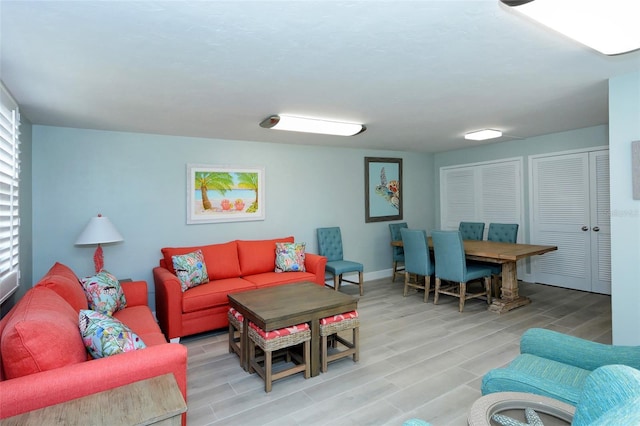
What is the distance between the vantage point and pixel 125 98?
2.76m

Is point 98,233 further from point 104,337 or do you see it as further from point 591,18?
point 591,18

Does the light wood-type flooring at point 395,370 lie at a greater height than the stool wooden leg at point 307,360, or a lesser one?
lesser

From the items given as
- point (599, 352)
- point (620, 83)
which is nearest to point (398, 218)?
point (620, 83)

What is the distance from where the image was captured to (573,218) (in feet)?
16.1

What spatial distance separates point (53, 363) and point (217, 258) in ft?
8.63

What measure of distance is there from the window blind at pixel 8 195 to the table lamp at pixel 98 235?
2.41ft

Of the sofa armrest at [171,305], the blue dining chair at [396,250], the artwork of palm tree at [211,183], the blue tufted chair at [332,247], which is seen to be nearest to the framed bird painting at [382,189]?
the blue dining chair at [396,250]

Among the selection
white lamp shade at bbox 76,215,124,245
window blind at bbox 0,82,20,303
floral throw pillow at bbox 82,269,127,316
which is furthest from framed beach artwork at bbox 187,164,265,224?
window blind at bbox 0,82,20,303

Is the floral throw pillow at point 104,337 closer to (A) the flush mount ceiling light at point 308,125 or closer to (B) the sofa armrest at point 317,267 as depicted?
(A) the flush mount ceiling light at point 308,125

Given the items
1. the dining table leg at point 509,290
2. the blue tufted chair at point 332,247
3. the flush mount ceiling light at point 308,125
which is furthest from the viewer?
the blue tufted chair at point 332,247

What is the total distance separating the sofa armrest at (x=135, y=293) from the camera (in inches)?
129

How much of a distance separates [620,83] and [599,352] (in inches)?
80.8

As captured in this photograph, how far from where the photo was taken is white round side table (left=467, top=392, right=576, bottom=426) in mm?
1283

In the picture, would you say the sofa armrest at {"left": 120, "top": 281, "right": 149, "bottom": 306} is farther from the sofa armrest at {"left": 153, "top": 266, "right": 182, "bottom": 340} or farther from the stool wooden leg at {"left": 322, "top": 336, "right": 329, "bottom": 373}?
the stool wooden leg at {"left": 322, "top": 336, "right": 329, "bottom": 373}
